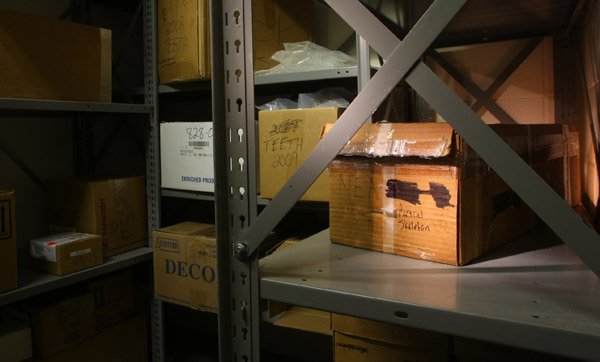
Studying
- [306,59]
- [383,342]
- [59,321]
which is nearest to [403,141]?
[383,342]

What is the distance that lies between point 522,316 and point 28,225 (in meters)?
1.97

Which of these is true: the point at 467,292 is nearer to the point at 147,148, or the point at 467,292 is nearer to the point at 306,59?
the point at 306,59

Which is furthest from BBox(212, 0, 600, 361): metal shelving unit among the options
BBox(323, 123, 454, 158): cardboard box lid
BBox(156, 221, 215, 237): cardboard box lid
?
BBox(156, 221, 215, 237): cardboard box lid

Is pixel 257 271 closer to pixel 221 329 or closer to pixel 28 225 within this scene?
pixel 221 329

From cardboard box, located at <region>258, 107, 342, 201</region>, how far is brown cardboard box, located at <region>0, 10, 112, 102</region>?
71cm

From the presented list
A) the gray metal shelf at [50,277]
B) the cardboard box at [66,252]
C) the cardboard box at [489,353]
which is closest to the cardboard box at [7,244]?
the gray metal shelf at [50,277]

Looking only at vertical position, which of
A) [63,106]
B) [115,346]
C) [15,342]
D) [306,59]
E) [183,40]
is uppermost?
[183,40]

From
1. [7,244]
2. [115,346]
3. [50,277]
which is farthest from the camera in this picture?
[115,346]

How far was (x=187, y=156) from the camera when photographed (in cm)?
173

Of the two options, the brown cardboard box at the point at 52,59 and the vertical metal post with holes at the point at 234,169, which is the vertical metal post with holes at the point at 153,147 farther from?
the vertical metal post with holes at the point at 234,169

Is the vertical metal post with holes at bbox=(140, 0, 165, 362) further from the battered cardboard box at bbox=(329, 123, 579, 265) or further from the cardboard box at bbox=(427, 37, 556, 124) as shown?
the battered cardboard box at bbox=(329, 123, 579, 265)

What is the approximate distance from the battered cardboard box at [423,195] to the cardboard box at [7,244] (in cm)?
109

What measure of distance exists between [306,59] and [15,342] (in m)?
1.36

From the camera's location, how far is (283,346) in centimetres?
214
